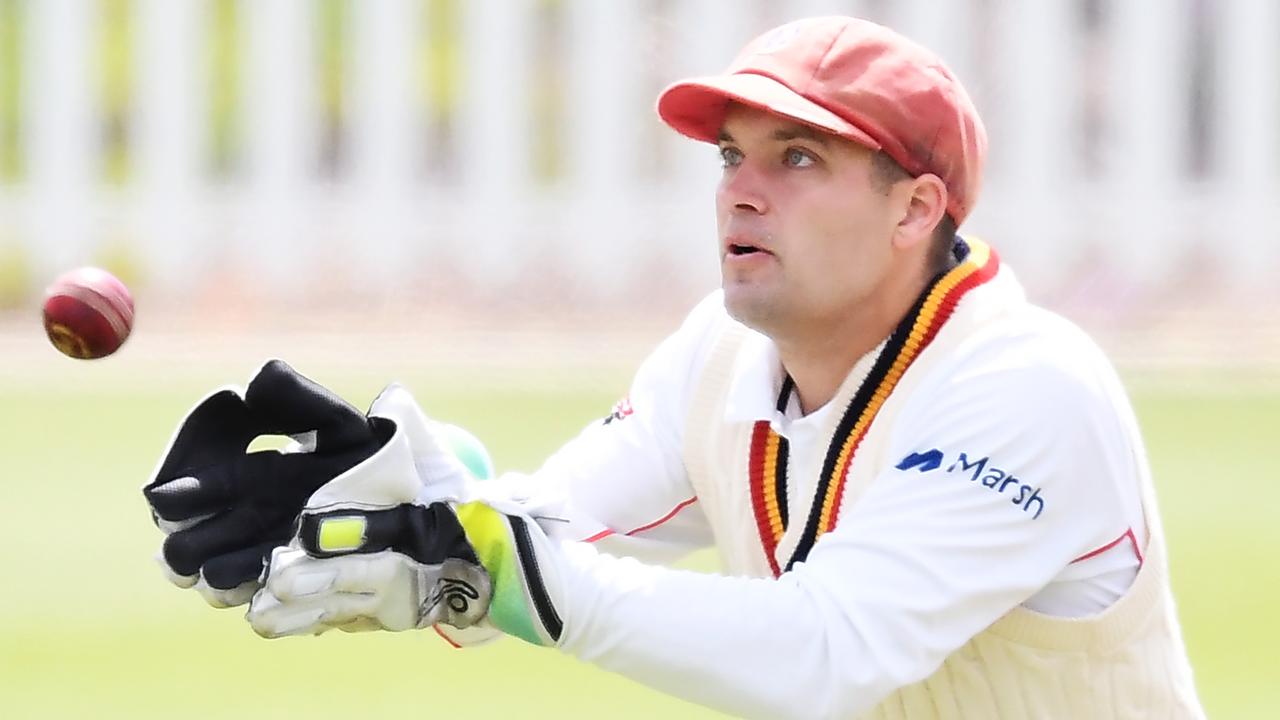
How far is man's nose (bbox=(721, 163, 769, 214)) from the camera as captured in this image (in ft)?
10.0

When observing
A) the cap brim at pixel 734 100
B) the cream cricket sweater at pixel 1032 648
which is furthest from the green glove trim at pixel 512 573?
the cap brim at pixel 734 100

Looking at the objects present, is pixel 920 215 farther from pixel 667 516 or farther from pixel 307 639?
pixel 307 639

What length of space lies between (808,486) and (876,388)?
0.60 feet

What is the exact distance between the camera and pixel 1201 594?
21.5 feet

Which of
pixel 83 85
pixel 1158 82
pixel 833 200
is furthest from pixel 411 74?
pixel 833 200

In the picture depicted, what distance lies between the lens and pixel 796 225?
305 cm

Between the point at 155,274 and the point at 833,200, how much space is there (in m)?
9.52

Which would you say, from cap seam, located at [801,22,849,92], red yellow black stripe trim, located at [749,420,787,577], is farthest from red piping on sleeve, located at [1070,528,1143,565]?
cap seam, located at [801,22,849,92]

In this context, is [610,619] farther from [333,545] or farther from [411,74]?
[411,74]

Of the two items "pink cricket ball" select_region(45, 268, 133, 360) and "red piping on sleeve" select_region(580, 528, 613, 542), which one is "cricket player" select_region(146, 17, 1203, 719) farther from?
"pink cricket ball" select_region(45, 268, 133, 360)

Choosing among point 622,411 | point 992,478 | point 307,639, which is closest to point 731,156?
point 622,411

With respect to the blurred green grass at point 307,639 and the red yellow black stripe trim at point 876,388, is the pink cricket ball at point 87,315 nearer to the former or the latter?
the red yellow black stripe trim at point 876,388

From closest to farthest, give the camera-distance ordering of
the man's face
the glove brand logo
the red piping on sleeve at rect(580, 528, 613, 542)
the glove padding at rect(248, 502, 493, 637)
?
the glove padding at rect(248, 502, 493, 637)
the glove brand logo
the man's face
the red piping on sleeve at rect(580, 528, 613, 542)

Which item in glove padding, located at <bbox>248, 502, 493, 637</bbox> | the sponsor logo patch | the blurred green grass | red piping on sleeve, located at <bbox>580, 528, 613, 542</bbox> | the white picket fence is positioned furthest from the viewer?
the white picket fence
